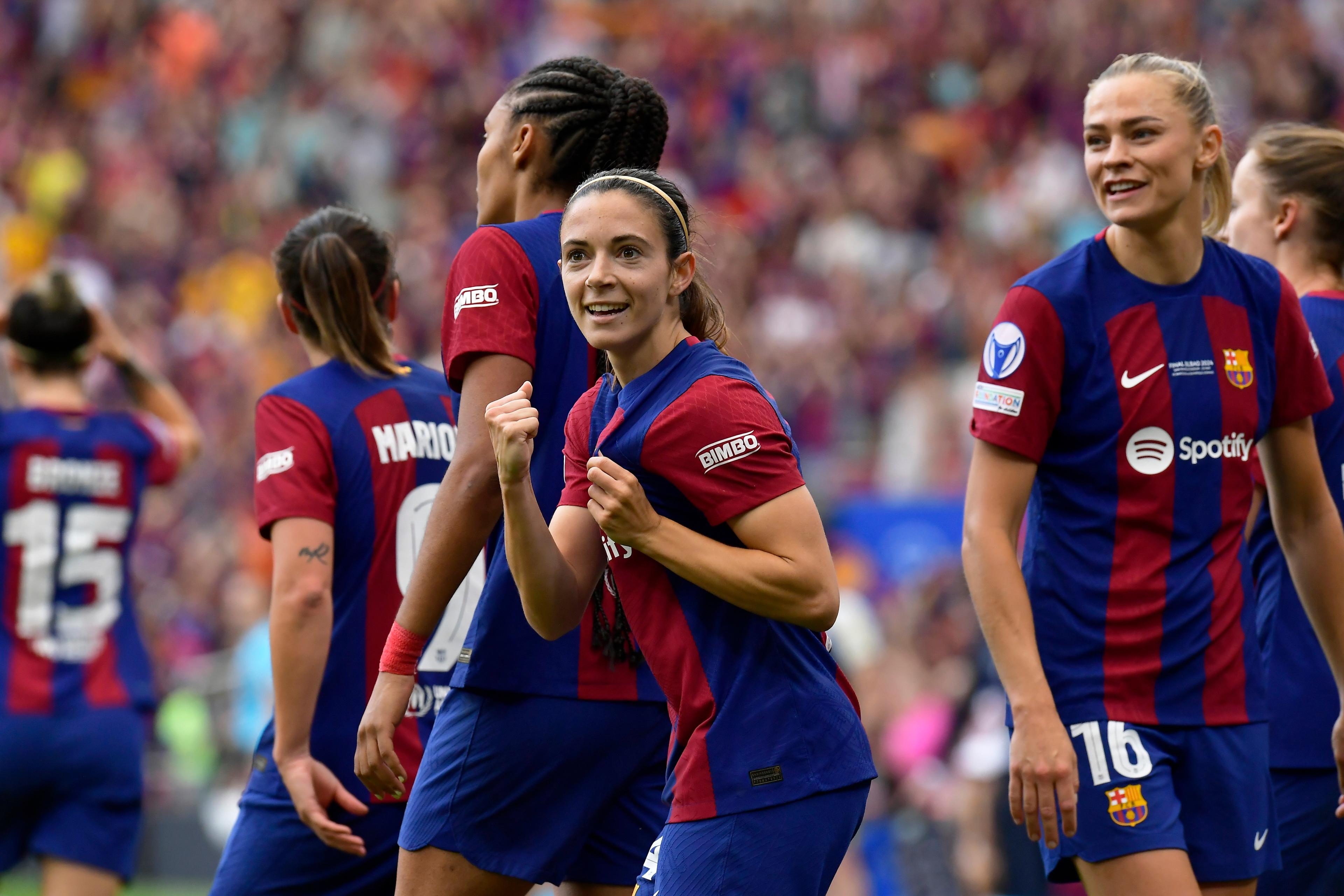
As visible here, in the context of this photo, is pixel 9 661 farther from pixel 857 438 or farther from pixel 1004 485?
pixel 857 438

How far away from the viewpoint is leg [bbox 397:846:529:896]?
3.72 m

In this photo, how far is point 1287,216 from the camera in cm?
456

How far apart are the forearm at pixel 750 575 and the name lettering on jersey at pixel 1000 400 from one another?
0.76 metres

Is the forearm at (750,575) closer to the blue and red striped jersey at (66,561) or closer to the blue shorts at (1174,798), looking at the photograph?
the blue shorts at (1174,798)

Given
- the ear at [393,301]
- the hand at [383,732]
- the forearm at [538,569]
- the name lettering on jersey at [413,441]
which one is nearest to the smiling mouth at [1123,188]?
the forearm at [538,569]

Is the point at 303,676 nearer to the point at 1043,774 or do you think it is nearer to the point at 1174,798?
the point at 1043,774

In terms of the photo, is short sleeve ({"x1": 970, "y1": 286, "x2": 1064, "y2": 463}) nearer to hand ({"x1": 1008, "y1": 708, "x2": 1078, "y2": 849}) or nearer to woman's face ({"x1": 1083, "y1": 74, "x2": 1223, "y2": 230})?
woman's face ({"x1": 1083, "y1": 74, "x2": 1223, "y2": 230})

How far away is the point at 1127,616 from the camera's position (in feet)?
12.2

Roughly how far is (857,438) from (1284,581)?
30.5 ft

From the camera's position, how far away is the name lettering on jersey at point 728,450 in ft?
10.5

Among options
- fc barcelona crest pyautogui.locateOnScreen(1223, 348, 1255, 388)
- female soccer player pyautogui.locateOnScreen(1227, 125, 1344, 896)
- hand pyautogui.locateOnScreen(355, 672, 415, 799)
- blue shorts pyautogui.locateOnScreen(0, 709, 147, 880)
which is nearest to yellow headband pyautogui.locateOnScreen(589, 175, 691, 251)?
hand pyautogui.locateOnScreen(355, 672, 415, 799)

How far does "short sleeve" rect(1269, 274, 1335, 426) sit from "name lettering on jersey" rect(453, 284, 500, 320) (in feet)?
5.96

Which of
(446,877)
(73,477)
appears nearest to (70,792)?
(73,477)

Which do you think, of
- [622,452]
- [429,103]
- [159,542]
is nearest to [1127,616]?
[622,452]
